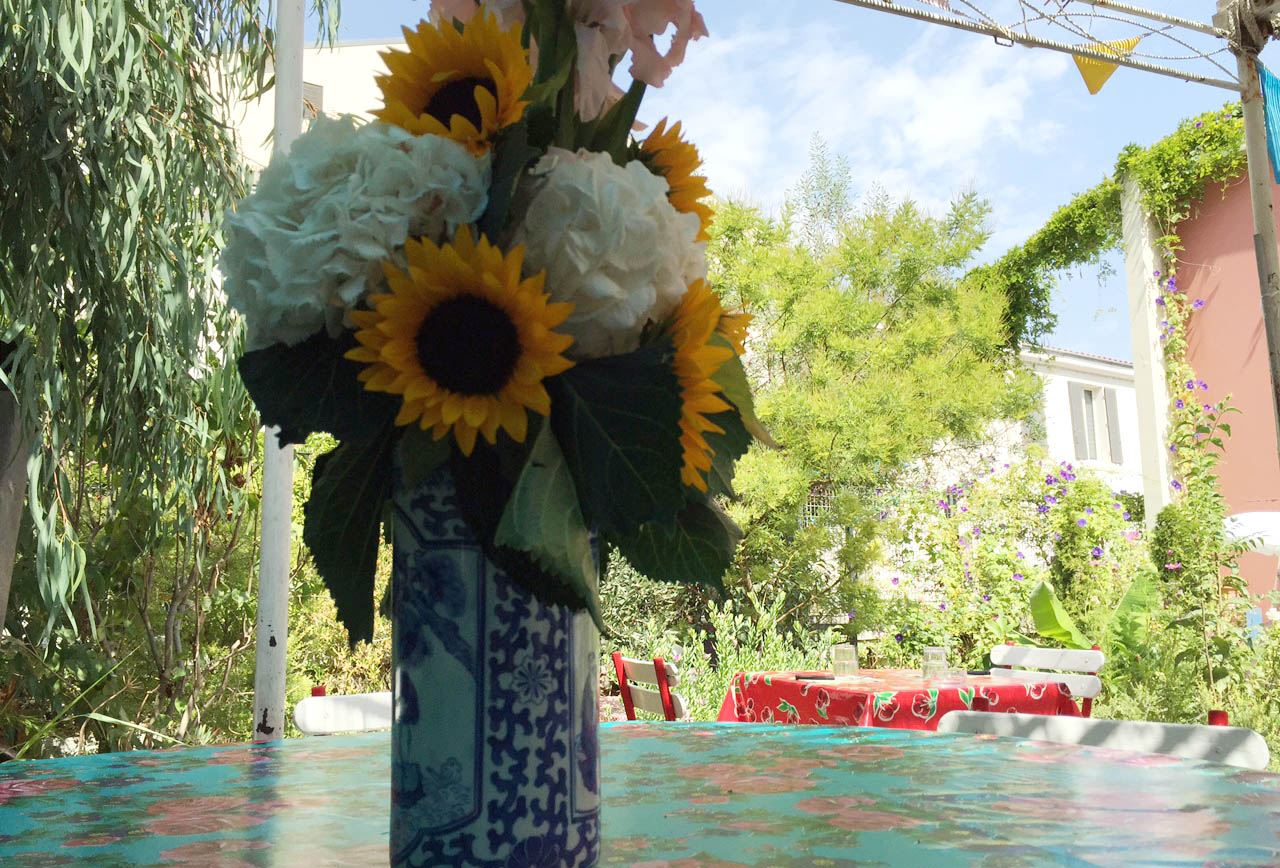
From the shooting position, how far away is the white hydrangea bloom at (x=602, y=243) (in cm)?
62

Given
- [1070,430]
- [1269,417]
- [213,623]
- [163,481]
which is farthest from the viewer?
[1070,430]

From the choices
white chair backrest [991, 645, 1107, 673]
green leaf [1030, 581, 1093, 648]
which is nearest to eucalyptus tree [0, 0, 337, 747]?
white chair backrest [991, 645, 1107, 673]

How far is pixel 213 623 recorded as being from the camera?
4.48 m

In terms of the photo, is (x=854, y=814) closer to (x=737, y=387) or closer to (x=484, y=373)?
(x=737, y=387)

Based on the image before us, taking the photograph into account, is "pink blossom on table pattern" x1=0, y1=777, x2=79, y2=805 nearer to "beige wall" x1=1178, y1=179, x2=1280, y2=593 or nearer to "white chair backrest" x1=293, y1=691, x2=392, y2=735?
"white chair backrest" x1=293, y1=691, x2=392, y2=735

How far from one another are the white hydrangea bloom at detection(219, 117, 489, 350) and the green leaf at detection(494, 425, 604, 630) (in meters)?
0.15

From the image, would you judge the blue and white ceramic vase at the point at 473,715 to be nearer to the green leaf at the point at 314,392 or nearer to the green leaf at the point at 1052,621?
the green leaf at the point at 314,392

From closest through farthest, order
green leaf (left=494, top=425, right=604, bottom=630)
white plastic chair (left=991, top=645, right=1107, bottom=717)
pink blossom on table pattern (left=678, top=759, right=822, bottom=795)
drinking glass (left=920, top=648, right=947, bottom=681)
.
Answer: green leaf (left=494, top=425, right=604, bottom=630), pink blossom on table pattern (left=678, top=759, right=822, bottom=795), white plastic chair (left=991, top=645, right=1107, bottom=717), drinking glass (left=920, top=648, right=947, bottom=681)

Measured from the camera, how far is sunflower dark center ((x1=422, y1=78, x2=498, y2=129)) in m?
0.69

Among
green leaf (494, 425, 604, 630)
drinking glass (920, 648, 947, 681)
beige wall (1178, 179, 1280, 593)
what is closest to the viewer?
green leaf (494, 425, 604, 630)

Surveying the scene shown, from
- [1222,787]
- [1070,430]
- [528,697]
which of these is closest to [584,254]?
[528,697]

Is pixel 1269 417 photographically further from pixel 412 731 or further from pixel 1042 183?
pixel 412 731

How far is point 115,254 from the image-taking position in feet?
9.80

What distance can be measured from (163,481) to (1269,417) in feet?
27.6
